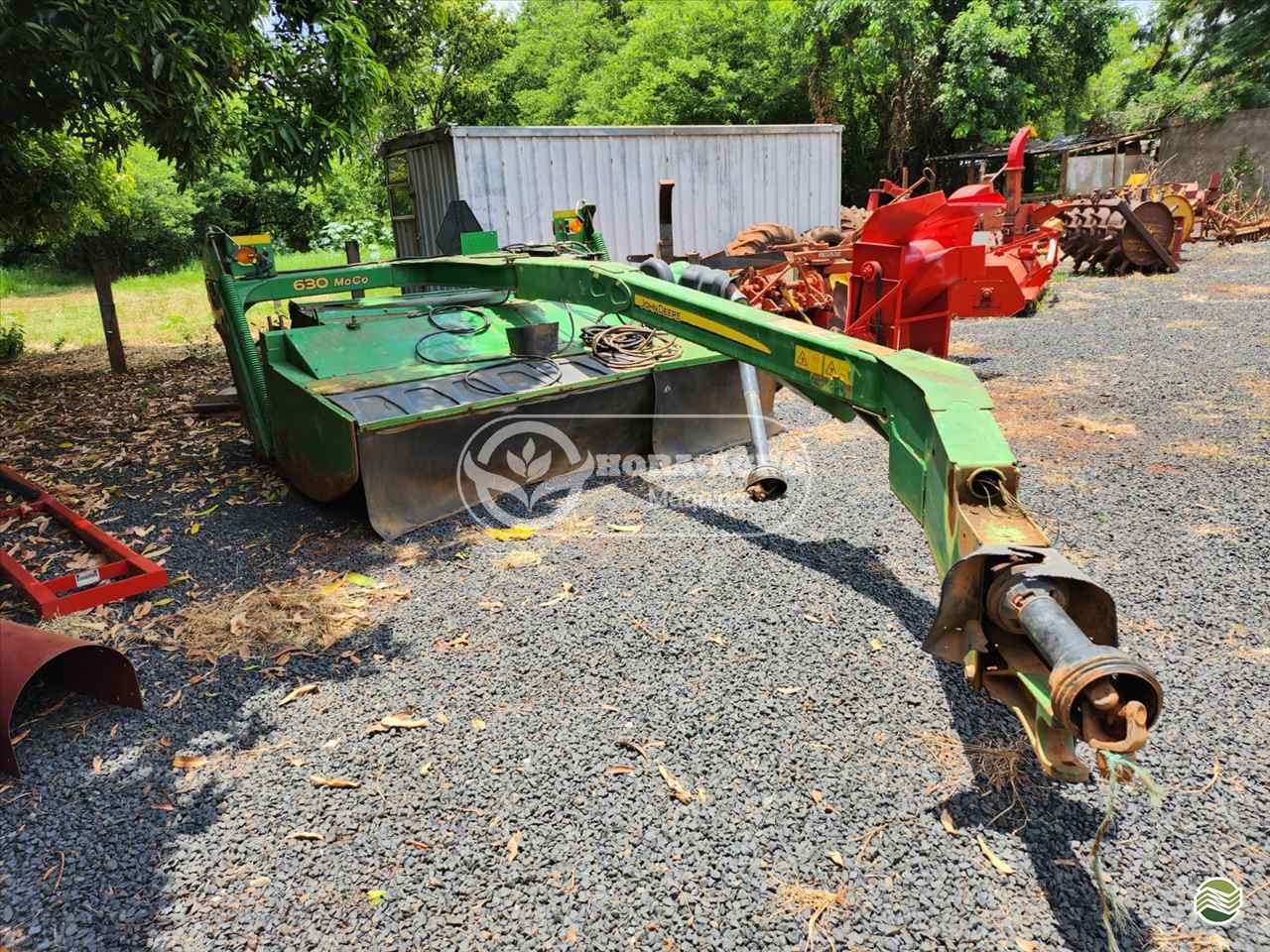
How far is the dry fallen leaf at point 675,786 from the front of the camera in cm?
258

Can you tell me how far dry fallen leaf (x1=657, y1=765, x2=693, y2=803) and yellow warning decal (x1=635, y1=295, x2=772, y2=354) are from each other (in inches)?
57.4

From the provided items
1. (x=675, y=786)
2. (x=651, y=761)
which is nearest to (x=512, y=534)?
(x=651, y=761)

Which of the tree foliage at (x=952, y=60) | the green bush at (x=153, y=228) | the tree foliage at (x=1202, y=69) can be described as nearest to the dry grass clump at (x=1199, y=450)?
the tree foliage at (x=952, y=60)

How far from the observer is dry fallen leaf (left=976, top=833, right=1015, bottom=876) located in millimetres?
2250

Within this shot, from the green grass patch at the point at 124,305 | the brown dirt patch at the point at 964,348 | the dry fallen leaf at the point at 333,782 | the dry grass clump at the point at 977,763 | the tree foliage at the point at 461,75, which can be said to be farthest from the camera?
the tree foliage at the point at 461,75

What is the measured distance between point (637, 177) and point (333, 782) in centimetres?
975

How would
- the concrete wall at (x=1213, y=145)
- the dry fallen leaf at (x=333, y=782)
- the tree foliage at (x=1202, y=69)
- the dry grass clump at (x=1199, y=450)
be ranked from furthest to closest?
1. the tree foliage at (x=1202, y=69)
2. the concrete wall at (x=1213, y=145)
3. the dry grass clump at (x=1199, y=450)
4. the dry fallen leaf at (x=333, y=782)

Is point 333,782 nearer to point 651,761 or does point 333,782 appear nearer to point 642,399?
point 651,761

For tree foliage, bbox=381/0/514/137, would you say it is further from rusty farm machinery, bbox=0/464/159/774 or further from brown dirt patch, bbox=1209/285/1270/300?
rusty farm machinery, bbox=0/464/159/774

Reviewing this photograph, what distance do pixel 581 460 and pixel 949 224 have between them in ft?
10.8

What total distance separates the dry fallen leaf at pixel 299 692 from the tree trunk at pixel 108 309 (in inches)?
302

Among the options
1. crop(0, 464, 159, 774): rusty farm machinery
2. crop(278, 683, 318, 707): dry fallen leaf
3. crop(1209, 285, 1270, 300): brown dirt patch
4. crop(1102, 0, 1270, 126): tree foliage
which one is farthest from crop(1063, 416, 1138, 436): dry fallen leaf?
crop(1102, 0, 1270, 126): tree foliage

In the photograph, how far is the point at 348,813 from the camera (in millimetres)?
2586

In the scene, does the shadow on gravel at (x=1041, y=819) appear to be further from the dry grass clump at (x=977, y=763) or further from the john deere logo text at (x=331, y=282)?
the john deere logo text at (x=331, y=282)
